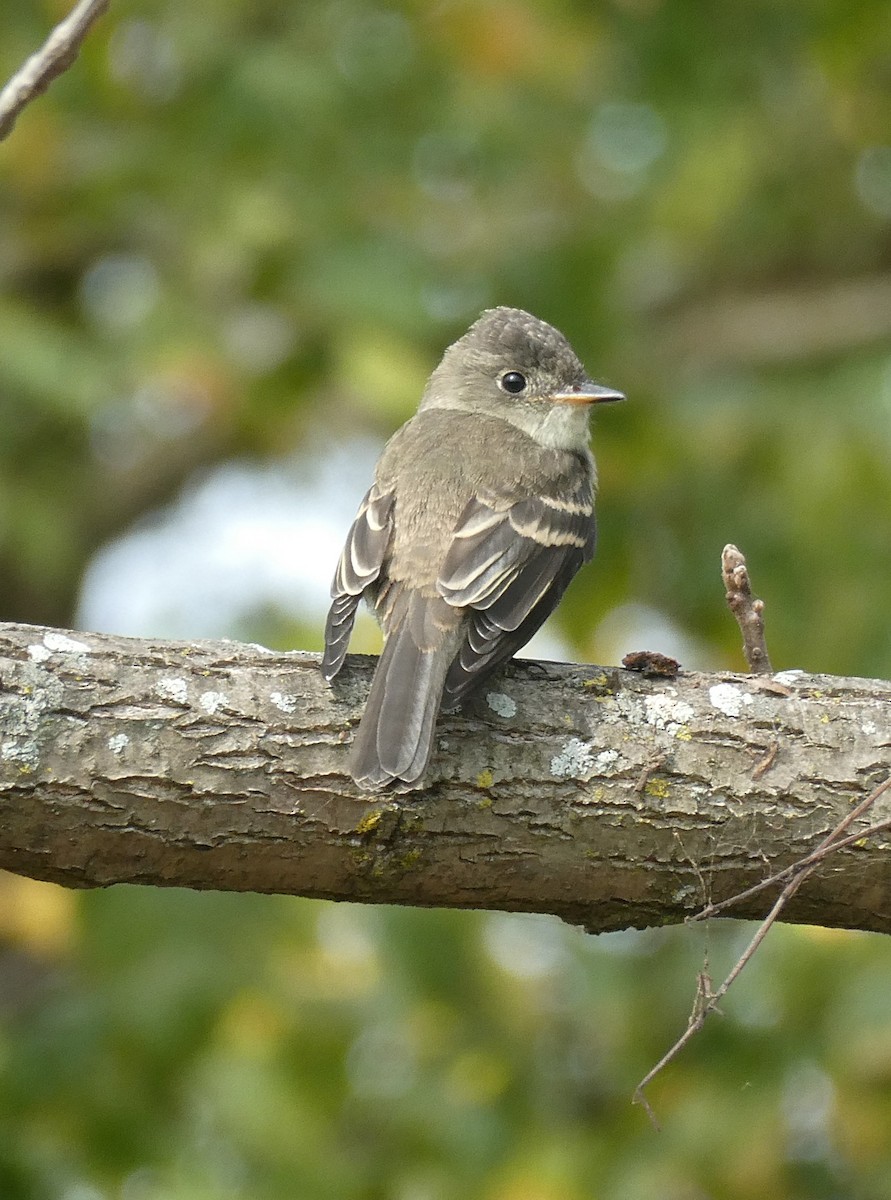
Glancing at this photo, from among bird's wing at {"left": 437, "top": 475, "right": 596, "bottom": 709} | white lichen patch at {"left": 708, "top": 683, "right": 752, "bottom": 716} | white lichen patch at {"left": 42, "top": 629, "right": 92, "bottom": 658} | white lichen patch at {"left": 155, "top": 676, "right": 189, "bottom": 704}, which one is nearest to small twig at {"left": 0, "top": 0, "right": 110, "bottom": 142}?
white lichen patch at {"left": 42, "top": 629, "right": 92, "bottom": 658}

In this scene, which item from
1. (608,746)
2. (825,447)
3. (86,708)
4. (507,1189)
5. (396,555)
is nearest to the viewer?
(86,708)

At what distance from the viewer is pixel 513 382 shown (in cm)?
552

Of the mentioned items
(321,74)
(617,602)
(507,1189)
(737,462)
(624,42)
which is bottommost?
(507,1189)

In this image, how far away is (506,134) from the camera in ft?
23.2

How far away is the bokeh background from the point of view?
547 centimetres

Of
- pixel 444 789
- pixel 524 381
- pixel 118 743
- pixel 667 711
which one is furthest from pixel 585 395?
pixel 118 743

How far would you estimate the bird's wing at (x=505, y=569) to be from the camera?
3.84m

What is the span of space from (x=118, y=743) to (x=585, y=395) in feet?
8.29

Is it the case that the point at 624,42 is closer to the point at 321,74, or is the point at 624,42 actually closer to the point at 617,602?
the point at 321,74

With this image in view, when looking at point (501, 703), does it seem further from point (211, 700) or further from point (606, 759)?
point (211, 700)

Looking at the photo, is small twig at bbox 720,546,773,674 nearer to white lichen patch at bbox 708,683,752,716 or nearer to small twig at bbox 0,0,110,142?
white lichen patch at bbox 708,683,752,716

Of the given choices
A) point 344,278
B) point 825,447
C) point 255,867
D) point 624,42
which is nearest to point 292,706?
point 255,867

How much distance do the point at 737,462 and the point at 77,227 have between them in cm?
285

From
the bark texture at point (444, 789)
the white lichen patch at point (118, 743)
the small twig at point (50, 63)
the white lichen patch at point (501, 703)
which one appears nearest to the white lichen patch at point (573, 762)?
the bark texture at point (444, 789)
